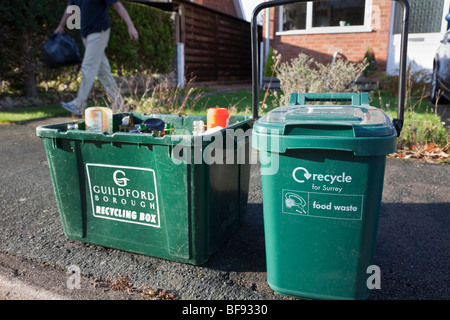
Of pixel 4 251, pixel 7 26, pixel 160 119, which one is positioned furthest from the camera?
pixel 7 26

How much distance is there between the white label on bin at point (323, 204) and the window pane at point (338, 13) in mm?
10279

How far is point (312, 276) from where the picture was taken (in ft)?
5.68

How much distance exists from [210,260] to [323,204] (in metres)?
0.83

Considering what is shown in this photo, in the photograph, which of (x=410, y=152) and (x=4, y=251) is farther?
(x=410, y=152)

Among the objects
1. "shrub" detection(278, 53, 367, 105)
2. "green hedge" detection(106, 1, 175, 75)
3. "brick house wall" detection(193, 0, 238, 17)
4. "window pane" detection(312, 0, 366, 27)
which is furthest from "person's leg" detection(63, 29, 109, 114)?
"brick house wall" detection(193, 0, 238, 17)

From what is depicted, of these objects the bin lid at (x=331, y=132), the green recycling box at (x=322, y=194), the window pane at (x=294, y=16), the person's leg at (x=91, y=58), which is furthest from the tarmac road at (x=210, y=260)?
the window pane at (x=294, y=16)

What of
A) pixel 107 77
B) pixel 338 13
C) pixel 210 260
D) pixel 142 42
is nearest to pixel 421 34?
pixel 338 13

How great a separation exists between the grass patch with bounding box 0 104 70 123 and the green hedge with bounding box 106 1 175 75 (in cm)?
253

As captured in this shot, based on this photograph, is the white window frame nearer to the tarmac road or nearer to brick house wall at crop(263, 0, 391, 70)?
brick house wall at crop(263, 0, 391, 70)

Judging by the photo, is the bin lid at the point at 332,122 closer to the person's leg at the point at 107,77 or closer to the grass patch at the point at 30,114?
the person's leg at the point at 107,77

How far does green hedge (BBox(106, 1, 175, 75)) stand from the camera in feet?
28.9

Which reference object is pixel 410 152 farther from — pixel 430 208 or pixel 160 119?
pixel 160 119
